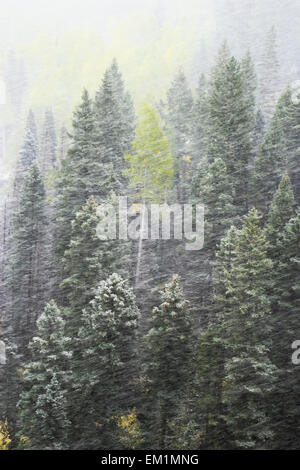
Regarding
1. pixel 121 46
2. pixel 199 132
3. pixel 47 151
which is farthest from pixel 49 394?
pixel 121 46

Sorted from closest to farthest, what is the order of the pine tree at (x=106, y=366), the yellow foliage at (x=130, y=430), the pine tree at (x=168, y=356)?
the pine tree at (x=168, y=356) → the yellow foliage at (x=130, y=430) → the pine tree at (x=106, y=366)

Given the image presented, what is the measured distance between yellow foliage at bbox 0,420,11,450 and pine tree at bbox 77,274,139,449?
4953 mm

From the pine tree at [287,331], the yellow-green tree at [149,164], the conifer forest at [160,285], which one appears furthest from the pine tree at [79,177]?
the pine tree at [287,331]

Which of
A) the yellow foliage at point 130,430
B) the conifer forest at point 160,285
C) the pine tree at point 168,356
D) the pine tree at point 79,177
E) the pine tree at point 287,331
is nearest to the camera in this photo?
the pine tree at point 287,331

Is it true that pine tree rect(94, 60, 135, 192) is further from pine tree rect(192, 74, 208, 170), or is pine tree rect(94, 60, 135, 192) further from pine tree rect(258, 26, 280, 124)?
pine tree rect(258, 26, 280, 124)

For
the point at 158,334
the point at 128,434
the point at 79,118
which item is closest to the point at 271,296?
the point at 158,334

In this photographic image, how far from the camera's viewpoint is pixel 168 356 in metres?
24.6

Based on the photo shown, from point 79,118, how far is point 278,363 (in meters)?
19.6

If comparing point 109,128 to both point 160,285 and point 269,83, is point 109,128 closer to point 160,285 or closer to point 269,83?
point 160,285

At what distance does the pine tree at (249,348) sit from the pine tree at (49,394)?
8270 mm

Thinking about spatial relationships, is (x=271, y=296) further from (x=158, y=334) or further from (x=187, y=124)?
(x=187, y=124)

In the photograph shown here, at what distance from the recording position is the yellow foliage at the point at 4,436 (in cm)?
2686

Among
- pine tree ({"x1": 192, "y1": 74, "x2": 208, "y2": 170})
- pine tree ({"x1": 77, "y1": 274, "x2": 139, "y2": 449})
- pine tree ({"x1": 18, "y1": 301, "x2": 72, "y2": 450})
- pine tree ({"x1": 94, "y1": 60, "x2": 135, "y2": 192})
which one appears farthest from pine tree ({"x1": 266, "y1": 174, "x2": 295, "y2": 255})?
pine tree ({"x1": 192, "y1": 74, "x2": 208, "y2": 170})

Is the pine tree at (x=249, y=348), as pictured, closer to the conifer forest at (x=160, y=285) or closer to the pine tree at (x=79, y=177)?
the conifer forest at (x=160, y=285)
